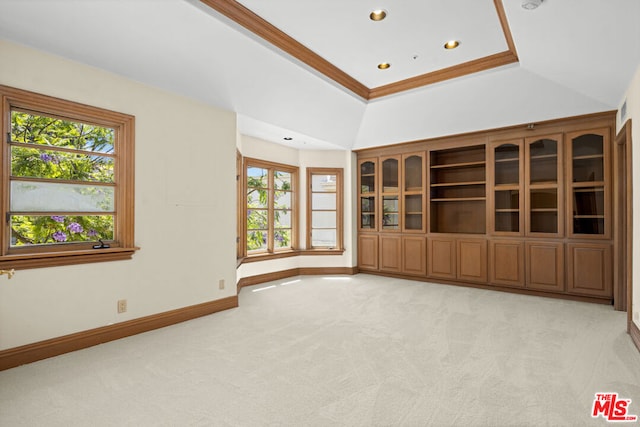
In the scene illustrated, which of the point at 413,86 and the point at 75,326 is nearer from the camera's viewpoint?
the point at 75,326

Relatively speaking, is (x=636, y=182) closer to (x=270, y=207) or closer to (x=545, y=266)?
(x=545, y=266)

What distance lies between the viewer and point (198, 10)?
2.78 meters

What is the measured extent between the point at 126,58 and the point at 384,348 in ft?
11.6

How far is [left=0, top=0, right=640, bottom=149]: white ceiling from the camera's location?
2623mm

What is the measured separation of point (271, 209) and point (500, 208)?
378 cm

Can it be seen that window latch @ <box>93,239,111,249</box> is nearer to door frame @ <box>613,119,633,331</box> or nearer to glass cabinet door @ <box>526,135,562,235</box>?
glass cabinet door @ <box>526,135,562,235</box>

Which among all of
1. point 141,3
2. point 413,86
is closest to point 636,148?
point 413,86

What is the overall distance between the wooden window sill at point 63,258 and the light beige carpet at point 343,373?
80 cm

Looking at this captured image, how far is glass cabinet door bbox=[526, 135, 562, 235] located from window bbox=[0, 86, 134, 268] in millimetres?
5254

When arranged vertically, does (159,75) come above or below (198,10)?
below

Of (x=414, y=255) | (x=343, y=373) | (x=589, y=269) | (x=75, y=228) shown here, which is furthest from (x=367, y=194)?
(x=75, y=228)

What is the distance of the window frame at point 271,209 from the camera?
562cm

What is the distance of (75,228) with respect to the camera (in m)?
3.18

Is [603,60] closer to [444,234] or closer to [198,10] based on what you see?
[444,234]
